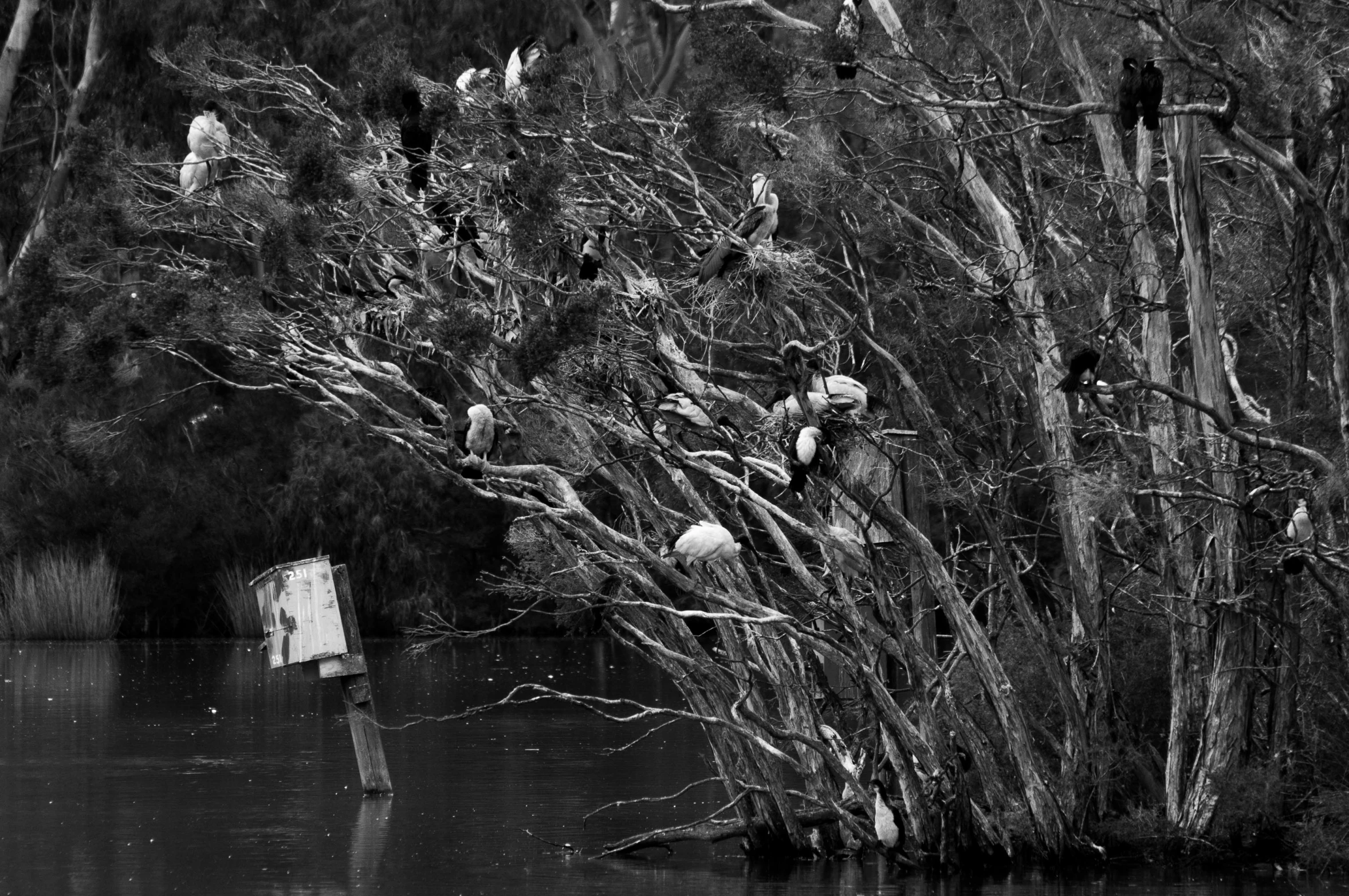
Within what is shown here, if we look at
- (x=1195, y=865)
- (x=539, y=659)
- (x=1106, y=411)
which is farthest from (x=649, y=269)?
(x=539, y=659)

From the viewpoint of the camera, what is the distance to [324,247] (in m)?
9.46

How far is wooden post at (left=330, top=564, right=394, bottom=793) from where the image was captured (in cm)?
994

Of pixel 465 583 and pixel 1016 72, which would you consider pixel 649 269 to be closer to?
pixel 1016 72

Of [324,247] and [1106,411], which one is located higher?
[324,247]

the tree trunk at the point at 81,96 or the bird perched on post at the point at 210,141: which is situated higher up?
the tree trunk at the point at 81,96

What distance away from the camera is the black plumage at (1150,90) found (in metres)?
7.07

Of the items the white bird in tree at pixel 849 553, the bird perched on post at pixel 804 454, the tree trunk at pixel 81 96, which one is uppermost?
the tree trunk at pixel 81 96

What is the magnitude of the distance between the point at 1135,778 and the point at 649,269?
3978 millimetres

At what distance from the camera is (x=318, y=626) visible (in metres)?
9.78

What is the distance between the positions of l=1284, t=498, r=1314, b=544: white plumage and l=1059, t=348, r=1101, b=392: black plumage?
141cm

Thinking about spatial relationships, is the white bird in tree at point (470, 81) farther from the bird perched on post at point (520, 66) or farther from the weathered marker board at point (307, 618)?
the weathered marker board at point (307, 618)

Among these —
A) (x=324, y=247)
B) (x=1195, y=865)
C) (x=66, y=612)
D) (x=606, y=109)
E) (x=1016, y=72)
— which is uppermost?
(x=1016, y=72)

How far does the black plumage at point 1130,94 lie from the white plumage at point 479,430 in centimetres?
358

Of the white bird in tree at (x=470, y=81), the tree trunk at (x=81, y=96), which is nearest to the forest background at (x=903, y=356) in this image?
the white bird in tree at (x=470, y=81)
